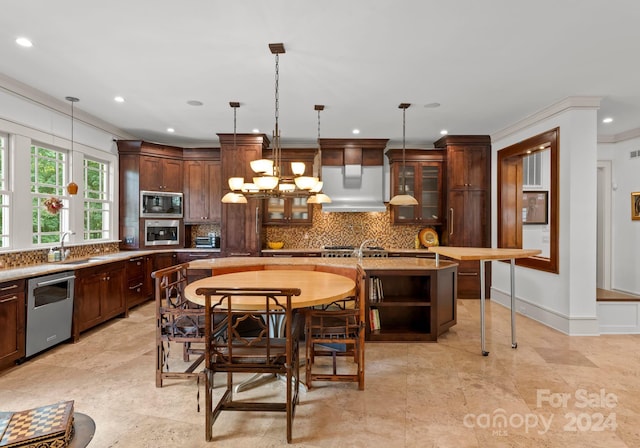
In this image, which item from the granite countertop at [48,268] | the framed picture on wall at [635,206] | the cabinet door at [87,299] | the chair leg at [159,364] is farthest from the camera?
the framed picture on wall at [635,206]

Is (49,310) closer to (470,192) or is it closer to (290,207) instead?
(290,207)

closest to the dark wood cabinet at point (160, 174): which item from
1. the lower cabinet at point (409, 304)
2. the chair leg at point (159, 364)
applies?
the chair leg at point (159, 364)

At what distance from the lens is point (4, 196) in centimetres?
368

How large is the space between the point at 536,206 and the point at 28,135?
23.6 ft

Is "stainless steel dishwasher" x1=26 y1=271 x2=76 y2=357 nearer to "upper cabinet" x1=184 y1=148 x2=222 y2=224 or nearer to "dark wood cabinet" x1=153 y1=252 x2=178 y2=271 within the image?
"dark wood cabinet" x1=153 y1=252 x2=178 y2=271

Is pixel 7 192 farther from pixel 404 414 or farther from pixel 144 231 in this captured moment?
pixel 404 414

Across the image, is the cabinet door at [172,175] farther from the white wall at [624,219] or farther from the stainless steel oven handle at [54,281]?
the white wall at [624,219]

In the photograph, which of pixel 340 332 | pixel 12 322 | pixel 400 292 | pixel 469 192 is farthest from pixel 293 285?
pixel 469 192

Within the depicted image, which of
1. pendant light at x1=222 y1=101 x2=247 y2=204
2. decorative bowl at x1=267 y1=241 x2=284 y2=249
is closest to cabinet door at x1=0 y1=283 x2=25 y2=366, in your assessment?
pendant light at x1=222 y1=101 x2=247 y2=204

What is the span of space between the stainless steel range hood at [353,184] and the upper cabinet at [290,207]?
411 millimetres

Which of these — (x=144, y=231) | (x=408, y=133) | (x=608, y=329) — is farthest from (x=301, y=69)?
(x=608, y=329)

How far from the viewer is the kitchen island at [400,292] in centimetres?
362

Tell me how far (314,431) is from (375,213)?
4596 mm

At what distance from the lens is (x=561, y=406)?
7.96ft
